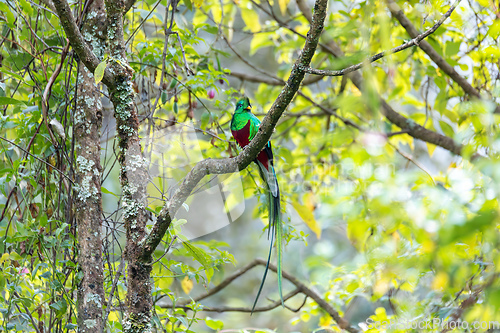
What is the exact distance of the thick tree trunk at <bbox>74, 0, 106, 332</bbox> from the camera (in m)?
1.38

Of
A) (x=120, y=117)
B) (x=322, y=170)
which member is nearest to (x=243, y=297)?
(x=322, y=170)

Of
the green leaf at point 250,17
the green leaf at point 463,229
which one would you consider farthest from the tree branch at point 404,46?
the green leaf at point 250,17

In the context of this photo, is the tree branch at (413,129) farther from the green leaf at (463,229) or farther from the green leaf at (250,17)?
the green leaf at (463,229)

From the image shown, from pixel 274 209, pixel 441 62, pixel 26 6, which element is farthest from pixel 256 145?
pixel 441 62

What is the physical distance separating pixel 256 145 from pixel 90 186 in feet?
1.94

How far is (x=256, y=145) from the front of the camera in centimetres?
137

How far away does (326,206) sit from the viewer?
1.90 ft

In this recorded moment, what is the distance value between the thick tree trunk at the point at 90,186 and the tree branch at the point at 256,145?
21 centimetres

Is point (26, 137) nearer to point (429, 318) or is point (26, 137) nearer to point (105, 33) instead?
point (105, 33)

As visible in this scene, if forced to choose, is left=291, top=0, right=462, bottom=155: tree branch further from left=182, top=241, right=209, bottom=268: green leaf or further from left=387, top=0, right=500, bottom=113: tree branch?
left=182, top=241, right=209, bottom=268: green leaf

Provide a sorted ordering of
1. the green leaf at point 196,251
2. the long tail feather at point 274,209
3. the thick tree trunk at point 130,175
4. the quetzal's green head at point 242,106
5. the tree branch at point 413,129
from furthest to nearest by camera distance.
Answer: the tree branch at point 413,129 → the quetzal's green head at point 242,106 → the long tail feather at point 274,209 → the green leaf at point 196,251 → the thick tree trunk at point 130,175

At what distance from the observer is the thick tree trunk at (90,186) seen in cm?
138

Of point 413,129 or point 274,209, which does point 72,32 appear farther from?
point 413,129

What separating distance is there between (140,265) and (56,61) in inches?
37.8
